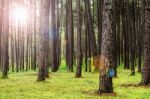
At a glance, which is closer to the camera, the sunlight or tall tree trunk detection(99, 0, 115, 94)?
tall tree trunk detection(99, 0, 115, 94)

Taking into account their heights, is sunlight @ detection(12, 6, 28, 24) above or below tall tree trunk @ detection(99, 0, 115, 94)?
above

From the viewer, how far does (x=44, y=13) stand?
22719mm

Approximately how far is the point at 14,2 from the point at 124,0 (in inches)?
681

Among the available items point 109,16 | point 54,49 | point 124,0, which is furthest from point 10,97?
point 124,0

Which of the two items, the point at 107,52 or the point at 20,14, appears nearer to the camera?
the point at 107,52

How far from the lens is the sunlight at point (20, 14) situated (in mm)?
50025

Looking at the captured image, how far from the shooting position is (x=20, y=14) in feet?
171

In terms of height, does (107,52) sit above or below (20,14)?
below

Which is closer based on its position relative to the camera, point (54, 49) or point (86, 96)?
point (86, 96)

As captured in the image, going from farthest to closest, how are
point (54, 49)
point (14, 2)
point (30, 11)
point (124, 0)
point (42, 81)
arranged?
point (14, 2), point (30, 11), point (124, 0), point (54, 49), point (42, 81)

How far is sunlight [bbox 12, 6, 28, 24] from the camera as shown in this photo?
1969 inches

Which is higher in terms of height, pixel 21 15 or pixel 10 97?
pixel 21 15

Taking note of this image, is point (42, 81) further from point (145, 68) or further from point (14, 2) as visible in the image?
point (14, 2)

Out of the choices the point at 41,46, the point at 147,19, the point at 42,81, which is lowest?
the point at 42,81
